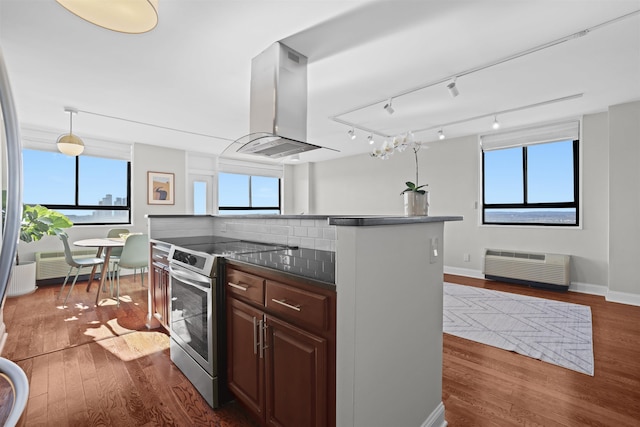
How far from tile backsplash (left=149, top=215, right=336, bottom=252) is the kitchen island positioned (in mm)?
605

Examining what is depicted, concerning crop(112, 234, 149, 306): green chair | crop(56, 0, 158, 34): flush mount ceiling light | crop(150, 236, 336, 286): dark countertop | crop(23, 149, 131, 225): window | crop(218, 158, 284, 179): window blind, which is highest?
crop(218, 158, 284, 179): window blind

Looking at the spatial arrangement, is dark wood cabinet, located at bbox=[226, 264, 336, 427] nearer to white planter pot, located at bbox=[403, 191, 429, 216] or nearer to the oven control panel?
the oven control panel

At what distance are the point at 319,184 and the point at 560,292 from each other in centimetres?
533

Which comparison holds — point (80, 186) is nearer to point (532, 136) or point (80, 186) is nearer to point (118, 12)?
point (118, 12)

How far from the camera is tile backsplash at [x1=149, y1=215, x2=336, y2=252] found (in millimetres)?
2076

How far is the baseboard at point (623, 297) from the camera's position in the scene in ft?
11.9

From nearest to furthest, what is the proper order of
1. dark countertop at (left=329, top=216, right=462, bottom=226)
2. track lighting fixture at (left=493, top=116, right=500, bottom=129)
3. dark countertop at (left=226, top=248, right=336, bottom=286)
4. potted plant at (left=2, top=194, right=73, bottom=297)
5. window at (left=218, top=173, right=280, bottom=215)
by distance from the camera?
dark countertop at (left=329, top=216, right=462, bottom=226) < dark countertop at (left=226, top=248, right=336, bottom=286) < potted plant at (left=2, top=194, right=73, bottom=297) < track lighting fixture at (left=493, top=116, right=500, bottom=129) < window at (left=218, top=173, right=280, bottom=215)

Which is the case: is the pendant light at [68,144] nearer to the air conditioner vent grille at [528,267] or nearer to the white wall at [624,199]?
the air conditioner vent grille at [528,267]

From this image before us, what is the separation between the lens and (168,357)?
94.5 inches

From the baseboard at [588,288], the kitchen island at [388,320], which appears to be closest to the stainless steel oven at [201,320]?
the kitchen island at [388,320]

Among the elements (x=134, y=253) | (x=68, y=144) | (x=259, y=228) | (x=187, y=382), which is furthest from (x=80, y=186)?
(x=187, y=382)

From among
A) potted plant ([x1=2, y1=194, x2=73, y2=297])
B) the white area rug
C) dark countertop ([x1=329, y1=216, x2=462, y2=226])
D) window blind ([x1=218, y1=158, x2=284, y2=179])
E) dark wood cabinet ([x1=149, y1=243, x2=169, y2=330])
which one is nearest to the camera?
dark countertop ([x1=329, y1=216, x2=462, y2=226])

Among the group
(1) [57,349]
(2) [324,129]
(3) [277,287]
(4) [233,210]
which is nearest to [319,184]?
(4) [233,210]

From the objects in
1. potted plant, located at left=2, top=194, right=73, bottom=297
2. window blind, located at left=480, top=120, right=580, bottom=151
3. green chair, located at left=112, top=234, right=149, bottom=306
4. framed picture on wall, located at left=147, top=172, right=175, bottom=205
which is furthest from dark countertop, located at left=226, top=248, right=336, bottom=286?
framed picture on wall, located at left=147, top=172, right=175, bottom=205
